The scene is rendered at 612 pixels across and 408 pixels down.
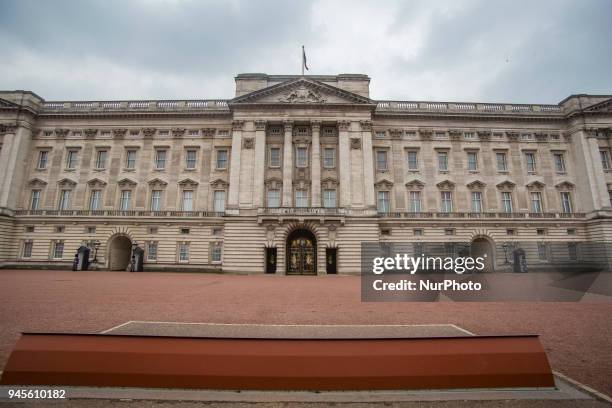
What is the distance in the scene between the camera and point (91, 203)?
36719mm

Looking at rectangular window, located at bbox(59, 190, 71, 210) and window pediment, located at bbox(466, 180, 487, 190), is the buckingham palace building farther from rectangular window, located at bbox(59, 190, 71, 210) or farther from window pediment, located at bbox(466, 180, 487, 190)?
window pediment, located at bbox(466, 180, 487, 190)

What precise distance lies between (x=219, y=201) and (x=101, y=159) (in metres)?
16.0

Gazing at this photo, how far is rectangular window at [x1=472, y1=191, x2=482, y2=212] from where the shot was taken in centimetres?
3653

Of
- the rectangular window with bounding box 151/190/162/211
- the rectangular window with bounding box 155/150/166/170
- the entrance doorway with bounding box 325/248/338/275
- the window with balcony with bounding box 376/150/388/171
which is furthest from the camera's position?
the rectangular window with bounding box 155/150/166/170

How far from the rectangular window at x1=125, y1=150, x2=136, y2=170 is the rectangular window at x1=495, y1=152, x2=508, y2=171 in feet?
146

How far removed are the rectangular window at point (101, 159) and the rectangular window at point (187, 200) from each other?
10815mm

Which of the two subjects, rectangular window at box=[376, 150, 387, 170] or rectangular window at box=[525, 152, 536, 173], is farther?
rectangular window at box=[525, 152, 536, 173]

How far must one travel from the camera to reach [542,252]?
3506 centimetres

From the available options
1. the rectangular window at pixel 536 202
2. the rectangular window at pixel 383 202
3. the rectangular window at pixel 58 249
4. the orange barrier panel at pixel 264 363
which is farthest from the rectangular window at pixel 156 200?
the rectangular window at pixel 536 202

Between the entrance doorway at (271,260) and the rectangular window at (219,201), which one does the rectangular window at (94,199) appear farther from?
the entrance doorway at (271,260)

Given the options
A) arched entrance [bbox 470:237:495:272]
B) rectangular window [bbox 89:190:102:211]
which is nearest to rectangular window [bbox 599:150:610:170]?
arched entrance [bbox 470:237:495:272]

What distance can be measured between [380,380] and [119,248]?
40144mm

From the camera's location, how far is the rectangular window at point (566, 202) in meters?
36.9

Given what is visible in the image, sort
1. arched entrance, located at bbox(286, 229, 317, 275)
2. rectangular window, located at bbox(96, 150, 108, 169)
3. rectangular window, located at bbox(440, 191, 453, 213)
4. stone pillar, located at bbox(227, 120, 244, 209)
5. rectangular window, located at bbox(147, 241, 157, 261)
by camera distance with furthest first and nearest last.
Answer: rectangular window, located at bbox(96, 150, 108, 169) → rectangular window, located at bbox(440, 191, 453, 213) → rectangular window, located at bbox(147, 241, 157, 261) → stone pillar, located at bbox(227, 120, 244, 209) → arched entrance, located at bbox(286, 229, 317, 275)
